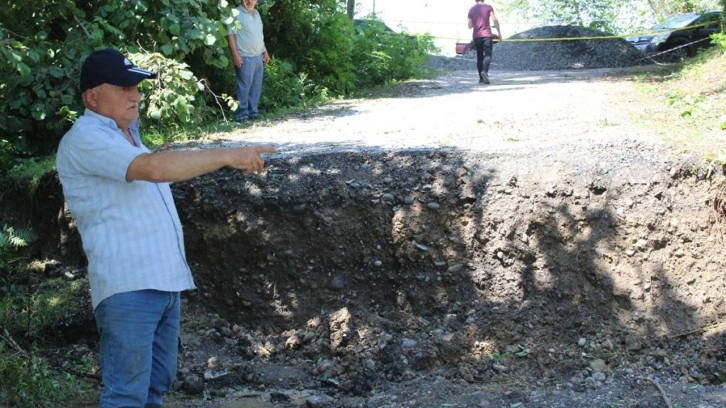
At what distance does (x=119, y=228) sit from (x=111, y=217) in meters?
0.05


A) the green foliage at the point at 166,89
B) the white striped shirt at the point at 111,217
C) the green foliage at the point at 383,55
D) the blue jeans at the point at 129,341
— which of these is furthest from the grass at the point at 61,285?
the green foliage at the point at 383,55

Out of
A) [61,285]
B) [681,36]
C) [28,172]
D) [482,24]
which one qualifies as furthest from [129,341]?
[681,36]

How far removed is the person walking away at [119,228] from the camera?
3.21 metres

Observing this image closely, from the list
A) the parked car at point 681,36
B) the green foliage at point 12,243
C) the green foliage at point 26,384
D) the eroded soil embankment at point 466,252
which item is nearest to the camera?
the green foliage at point 26,384

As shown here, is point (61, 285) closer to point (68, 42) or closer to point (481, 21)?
point (68, 42)

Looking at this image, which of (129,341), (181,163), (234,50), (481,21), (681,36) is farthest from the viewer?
(681,36)

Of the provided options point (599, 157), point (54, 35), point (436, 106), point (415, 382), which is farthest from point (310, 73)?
point (415, 382)

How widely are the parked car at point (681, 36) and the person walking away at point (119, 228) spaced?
17168 millimetres

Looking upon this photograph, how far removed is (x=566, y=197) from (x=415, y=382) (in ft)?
6.13

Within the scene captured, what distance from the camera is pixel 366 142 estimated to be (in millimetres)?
7594

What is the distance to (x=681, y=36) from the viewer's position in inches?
778

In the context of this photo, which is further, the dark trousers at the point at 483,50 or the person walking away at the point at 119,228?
the dark trousers at the point at 483,50

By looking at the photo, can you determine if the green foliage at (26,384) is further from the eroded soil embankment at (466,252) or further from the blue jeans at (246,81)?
the blue jeans at (246,81)

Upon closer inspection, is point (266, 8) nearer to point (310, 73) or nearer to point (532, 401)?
point (310, 73)
